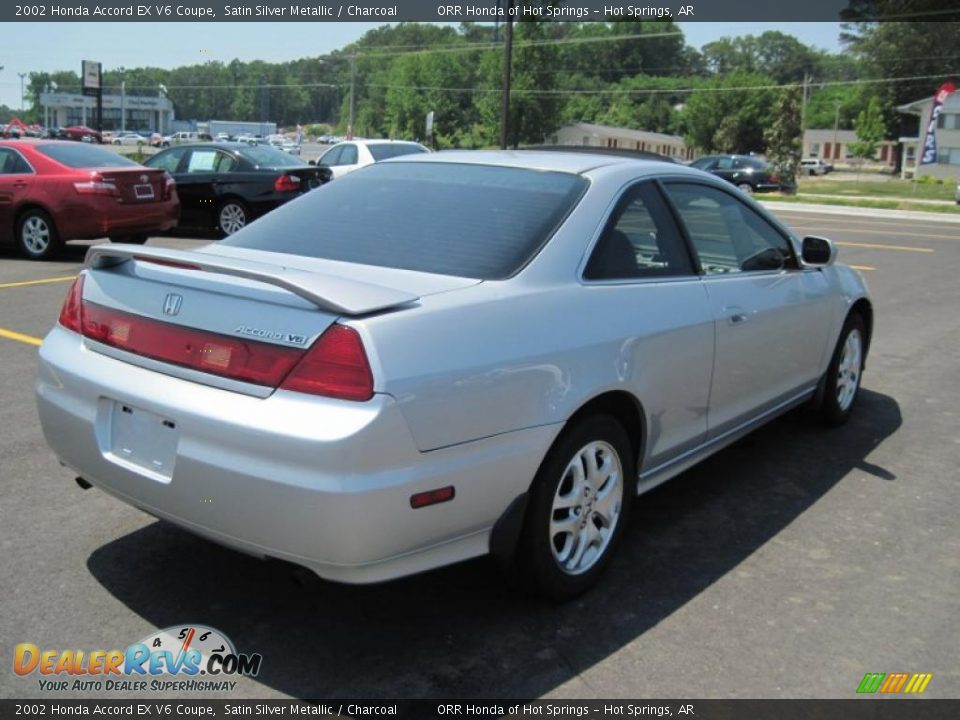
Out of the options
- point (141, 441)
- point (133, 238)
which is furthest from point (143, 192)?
point (141, 441)

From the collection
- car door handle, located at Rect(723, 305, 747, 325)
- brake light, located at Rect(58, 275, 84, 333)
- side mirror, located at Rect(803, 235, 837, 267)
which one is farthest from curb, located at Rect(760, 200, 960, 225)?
A: brake light, located at Rect(58, 275, 84, 333)

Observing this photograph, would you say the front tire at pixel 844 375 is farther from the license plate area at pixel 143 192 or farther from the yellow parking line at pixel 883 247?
the yellow parking line at pixel 883 247

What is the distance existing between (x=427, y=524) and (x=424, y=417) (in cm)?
33

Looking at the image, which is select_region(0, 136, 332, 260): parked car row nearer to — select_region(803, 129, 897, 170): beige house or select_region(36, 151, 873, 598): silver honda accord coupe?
select_region(36, 151, 873, 598): silver honda accord coupe

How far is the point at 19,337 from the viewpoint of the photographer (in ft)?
24.0

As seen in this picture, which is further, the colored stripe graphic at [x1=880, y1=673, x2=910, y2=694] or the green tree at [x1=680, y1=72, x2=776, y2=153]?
the green tree at [x1=680, y1=72, x2=776, y2=153]

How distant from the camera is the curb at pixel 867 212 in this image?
28858 millimetres

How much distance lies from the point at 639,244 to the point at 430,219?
871 millimetres

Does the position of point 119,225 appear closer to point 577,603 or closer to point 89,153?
point 89,153

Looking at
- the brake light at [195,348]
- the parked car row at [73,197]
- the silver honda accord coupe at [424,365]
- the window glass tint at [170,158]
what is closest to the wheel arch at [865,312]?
the silver honda accord coupe at [424,365]

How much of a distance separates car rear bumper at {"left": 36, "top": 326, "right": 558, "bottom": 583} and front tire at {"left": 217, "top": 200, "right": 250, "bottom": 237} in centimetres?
1190

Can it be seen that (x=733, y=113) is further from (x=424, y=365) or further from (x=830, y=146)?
(x=424, y=365)

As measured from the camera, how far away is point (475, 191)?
3.85 m

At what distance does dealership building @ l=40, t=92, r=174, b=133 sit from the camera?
431 ft
